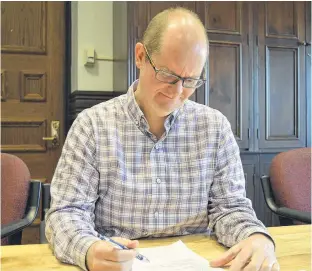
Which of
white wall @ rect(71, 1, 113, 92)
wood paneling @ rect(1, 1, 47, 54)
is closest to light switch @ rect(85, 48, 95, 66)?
white wall @ rect(71, 1, 113, 92)

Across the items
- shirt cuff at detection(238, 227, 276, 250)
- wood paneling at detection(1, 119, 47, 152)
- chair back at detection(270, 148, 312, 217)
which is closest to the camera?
shirt cuff at detection(238, 227, 276, 250)

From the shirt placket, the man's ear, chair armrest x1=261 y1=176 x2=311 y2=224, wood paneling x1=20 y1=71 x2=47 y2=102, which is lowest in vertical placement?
chair armrest x1=261 y1=176 x2=311 y2=224

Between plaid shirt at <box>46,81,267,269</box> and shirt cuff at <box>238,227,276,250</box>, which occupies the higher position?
plaid shirt at <box>46,81,267,269</box>

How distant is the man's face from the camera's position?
105cm

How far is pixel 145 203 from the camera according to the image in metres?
1.14

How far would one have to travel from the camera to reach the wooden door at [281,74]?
2557mm

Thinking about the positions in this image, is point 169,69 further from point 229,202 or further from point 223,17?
point 223,17

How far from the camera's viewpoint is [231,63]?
8.14 ft

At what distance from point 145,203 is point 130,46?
1.39 m

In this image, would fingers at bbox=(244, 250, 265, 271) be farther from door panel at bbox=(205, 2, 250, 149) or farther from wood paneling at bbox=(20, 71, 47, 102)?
wood paneling at bbox=(20, 71, 47, 102)

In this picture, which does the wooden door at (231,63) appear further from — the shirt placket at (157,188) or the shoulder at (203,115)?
the shirt placket at (157,188)

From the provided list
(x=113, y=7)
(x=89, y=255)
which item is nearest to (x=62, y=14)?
(x=113, y=7)

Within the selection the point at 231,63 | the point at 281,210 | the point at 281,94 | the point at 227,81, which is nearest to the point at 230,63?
the point at 231,63

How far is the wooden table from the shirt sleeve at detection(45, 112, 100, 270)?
0.03m
